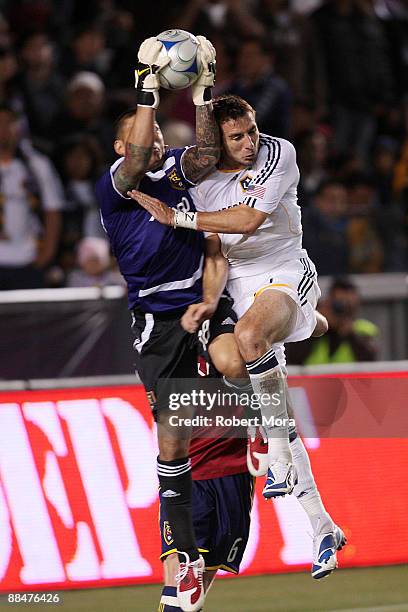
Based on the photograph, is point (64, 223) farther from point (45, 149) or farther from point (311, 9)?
point (311, 9)

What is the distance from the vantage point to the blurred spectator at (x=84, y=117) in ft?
42.0

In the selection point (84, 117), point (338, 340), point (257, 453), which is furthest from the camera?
point (84, 117)

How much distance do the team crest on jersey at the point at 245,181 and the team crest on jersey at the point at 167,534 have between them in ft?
6.49

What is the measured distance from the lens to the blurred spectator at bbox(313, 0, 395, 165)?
15.0 metres

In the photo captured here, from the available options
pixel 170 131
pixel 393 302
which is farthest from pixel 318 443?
pixel 170 131

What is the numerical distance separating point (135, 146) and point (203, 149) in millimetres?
486

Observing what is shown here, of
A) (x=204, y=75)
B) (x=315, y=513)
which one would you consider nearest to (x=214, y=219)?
(x=204, y=75)

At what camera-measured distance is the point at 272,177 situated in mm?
7012

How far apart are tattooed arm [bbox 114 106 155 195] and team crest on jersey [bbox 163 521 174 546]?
1941 mm

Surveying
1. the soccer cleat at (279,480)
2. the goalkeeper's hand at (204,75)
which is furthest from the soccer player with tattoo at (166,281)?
the soccer cleat at (279,480)

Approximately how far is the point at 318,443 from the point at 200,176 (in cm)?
246

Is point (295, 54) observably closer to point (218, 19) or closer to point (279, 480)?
point (218, 19)

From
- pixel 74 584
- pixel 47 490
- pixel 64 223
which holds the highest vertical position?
pixel 64 223

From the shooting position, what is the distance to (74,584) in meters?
8.35
